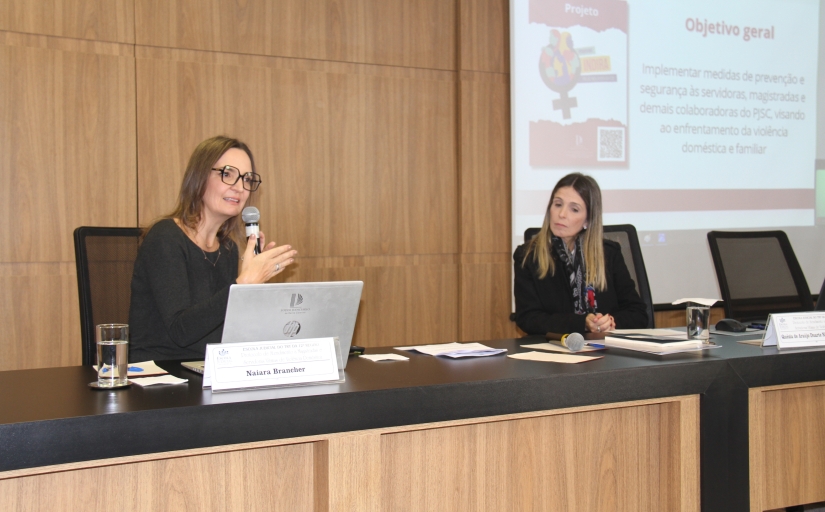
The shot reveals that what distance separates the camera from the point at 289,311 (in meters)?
1.56

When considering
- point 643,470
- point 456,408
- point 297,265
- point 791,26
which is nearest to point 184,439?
point 456,408

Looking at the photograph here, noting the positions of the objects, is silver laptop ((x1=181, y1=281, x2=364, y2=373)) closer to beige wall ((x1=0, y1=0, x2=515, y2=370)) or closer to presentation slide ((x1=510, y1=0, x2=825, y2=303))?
beige wall ((x1=0, y1=0, x2=515, y2=370))

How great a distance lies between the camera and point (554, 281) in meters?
2.84

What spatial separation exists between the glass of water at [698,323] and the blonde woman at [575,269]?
0.57 m

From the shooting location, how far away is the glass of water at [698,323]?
7.16 feet

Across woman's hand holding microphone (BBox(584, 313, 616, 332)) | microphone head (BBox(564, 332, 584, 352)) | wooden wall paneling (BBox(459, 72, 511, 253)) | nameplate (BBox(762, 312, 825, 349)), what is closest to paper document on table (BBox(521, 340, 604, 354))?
microphone head (BBox(564, 332, 584, 352))

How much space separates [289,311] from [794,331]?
1440mm

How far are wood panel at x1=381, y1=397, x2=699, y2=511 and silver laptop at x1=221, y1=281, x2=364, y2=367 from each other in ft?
0.92

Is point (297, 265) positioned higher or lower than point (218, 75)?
lower

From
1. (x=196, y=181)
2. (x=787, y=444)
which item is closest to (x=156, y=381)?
(x=196, y=181)

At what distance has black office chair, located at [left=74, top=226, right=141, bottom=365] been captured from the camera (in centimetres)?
212

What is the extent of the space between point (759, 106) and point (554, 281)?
7.95 feet

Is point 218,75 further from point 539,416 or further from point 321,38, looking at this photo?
point 539,416

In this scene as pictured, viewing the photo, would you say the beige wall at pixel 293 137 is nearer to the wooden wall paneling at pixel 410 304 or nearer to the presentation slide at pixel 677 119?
the wooden wall paneling at pixel 410 304
